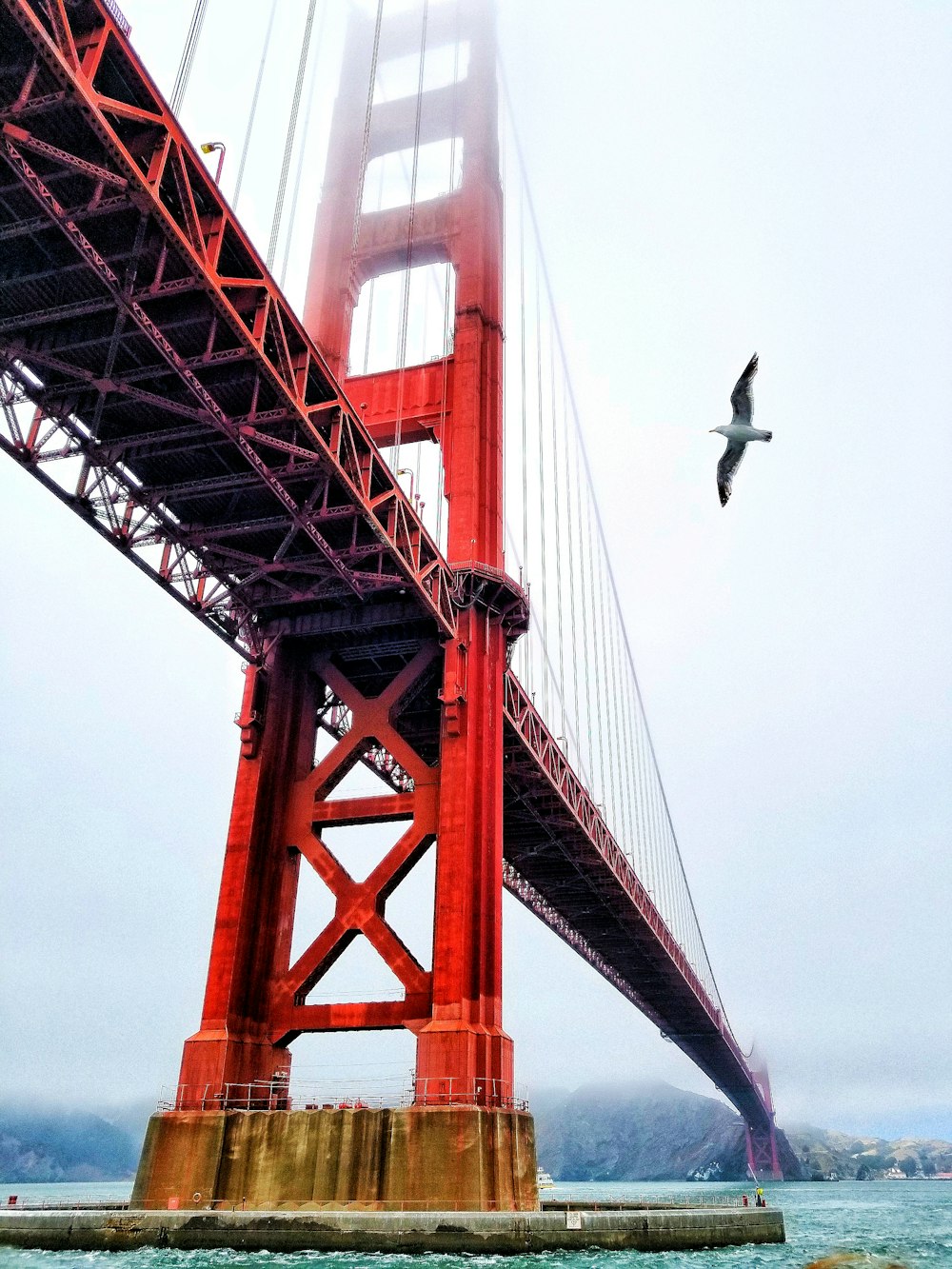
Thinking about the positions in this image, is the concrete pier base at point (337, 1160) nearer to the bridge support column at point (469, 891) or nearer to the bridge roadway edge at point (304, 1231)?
the bridge support column at point (469, 891)

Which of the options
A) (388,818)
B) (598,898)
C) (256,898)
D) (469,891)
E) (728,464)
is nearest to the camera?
(728,464)

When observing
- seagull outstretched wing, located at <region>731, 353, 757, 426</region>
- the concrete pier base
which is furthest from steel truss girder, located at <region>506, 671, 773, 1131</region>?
seagull outstretched wing, located at <region>731, 353, 757, 426</region>

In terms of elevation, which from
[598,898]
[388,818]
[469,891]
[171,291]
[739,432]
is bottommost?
[469,891]

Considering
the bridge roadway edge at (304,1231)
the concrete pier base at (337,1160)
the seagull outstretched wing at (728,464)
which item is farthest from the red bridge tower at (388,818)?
the seagull outstretched wing at (728,464)

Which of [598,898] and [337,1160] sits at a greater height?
[598,898]

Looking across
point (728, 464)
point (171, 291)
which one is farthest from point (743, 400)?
point (171, 291)

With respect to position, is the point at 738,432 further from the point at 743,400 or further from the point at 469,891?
the point at 469,891

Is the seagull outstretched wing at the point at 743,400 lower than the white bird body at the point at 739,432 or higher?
higher
